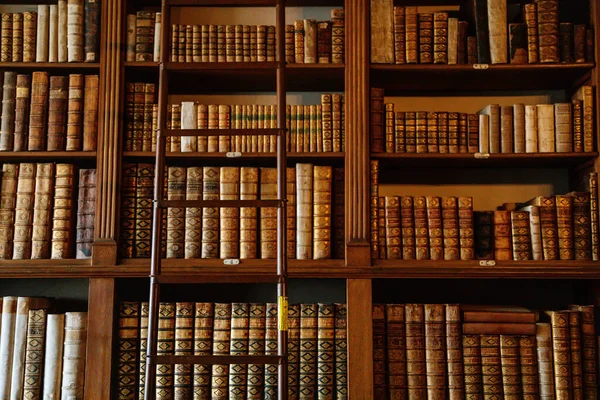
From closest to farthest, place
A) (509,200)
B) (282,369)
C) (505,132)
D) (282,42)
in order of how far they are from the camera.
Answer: (282,369), (282,42), (505,132), (509,200)

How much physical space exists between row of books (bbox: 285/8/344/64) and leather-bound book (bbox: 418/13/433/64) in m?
0.30

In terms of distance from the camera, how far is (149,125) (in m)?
2.82

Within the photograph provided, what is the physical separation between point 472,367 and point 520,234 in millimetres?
518

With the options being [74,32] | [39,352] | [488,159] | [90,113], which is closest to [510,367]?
[488,159]

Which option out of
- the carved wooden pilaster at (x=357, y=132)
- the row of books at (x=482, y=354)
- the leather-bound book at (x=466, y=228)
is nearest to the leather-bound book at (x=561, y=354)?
the row of books at (x=482, y=354)

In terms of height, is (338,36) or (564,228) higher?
(338,36)

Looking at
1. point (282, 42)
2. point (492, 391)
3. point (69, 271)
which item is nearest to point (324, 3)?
point (282, 42)

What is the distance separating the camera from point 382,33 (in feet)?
9.30

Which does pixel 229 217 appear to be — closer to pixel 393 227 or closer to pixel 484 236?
pixel 393 227

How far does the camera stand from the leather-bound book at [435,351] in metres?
2.63

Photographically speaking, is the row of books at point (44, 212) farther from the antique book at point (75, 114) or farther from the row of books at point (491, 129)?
the row of books at point (491, 129)

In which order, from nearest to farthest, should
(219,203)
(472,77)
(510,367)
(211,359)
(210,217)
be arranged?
(211,359), (219,203), (510,367), (210,217), (472,77)

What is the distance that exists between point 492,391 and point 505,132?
954mm

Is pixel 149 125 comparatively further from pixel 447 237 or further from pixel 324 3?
pixel 447 237
